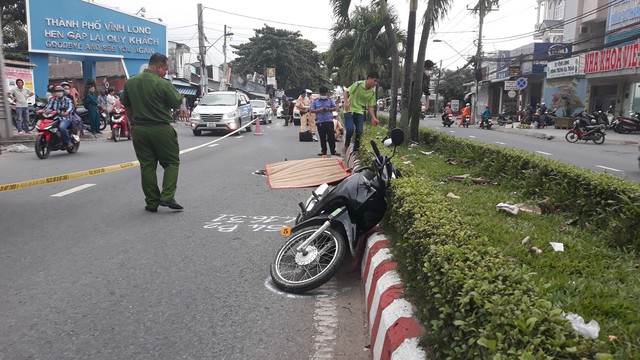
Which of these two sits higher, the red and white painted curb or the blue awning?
the blue awning

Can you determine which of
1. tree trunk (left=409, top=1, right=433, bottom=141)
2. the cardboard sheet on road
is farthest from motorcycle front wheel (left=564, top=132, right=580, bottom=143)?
the cardboard sheet on road

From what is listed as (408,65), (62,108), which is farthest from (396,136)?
(62,108)

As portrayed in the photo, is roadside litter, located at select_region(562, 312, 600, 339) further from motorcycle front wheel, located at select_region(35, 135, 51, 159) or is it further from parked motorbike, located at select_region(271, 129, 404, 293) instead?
motorcycle front wheel, located at select_region(35, 135, 51, 159)

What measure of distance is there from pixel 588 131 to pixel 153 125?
55.9ft

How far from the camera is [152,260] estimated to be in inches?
172

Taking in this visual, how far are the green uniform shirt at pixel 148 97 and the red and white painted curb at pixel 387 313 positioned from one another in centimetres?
338

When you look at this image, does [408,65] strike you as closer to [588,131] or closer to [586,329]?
[586,329]

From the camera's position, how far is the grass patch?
244cm

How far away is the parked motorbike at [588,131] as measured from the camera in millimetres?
18328

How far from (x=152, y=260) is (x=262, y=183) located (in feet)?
13.4

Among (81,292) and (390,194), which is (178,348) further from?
(390,194)

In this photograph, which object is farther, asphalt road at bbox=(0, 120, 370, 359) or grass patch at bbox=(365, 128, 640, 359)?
asphalt road at bbox=(0, 120, 370, 359)

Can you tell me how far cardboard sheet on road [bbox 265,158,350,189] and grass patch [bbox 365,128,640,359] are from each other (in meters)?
2.24

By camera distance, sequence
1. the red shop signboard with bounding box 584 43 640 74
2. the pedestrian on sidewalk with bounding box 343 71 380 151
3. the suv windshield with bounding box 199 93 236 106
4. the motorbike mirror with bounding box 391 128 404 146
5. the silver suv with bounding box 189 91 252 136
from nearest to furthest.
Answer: the motorbike mirror with bounding box 391 128 404 146, the pedestrian on sidewalk with bounding box 343 71 380 151, the silver suv with bounding box 189 91 252 136, the suv windshield with bounding box 199 93 236 106, the red shop signboard with bounding box 584 43 640 74
